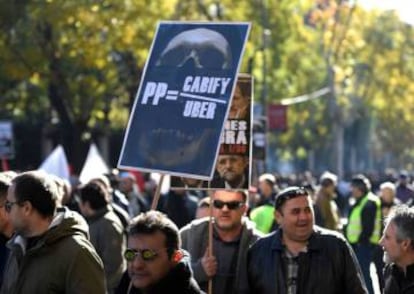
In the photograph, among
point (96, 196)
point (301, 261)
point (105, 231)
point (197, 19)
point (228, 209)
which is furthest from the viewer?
point (197, 19)

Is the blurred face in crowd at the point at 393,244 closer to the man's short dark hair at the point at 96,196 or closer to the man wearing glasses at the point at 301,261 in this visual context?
the man wearing glasses at the point at 301,261

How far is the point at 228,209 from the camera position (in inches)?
330

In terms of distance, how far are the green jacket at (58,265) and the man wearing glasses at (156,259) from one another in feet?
1.83

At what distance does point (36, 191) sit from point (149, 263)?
3.16 ft

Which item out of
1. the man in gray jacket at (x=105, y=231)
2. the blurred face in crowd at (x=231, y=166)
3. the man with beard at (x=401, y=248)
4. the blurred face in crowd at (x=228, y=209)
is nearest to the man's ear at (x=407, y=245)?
the man with beard at (x=401, y=248)

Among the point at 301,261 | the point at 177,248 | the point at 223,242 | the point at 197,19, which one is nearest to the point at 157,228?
the point at 177,248

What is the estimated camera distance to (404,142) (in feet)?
259

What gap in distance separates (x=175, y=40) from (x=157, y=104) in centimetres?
49

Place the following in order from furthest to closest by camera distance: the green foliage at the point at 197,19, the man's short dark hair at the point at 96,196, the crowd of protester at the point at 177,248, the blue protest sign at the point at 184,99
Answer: the green foliage at the point at 197,19
the man's short dark hair at the point at 96,196
the blue protest sign at the point at 184,99
the crowd of protester at the point at 177,248

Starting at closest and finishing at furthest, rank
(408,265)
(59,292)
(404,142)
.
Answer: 1. (59,292)
2. (408,265)
3. (404,142)

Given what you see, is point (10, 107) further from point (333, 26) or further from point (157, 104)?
point (157, 104)

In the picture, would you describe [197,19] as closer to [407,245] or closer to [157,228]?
[407,245]

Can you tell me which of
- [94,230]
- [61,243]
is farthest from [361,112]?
[61,243]

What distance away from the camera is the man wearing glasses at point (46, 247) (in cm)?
575
